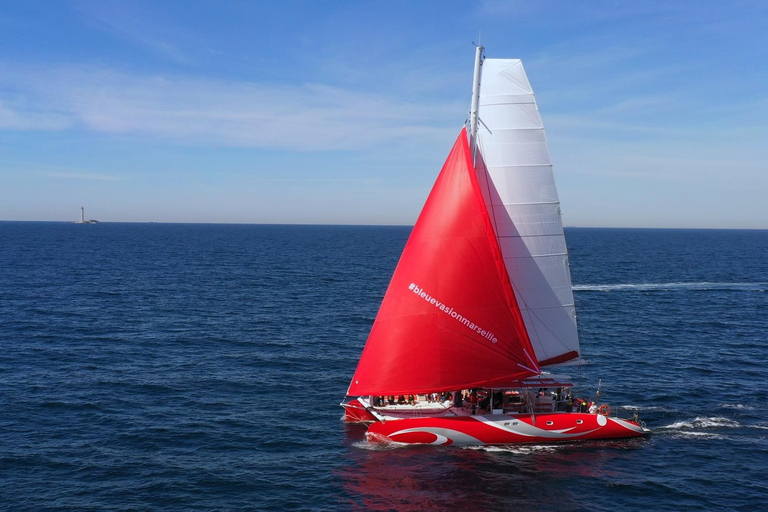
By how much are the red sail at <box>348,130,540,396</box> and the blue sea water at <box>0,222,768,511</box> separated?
13.5 ft

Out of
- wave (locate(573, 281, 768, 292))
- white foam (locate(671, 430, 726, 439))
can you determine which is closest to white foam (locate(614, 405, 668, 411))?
white foam (locate(671, 430, 726, 439))

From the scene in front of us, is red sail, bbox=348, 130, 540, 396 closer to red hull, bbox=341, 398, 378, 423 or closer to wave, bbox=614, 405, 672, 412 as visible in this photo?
red hull, bbox=341, 398, 378, 423

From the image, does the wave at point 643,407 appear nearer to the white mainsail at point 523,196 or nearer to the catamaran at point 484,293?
the catamaran at point 484,293

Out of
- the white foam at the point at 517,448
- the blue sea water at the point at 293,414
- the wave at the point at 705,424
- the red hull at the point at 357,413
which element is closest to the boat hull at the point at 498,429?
the white foam at the point at 517,448

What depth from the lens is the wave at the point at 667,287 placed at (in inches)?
3344

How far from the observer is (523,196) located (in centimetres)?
3106

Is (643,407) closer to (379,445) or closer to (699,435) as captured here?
(699,435)

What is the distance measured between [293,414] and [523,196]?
60.6 ft

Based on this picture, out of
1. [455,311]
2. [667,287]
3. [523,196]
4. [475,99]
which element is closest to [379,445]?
[455,311]

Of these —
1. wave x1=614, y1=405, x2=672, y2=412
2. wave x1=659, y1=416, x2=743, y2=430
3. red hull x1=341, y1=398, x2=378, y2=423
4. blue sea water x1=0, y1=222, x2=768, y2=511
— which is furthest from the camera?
wave x1=614, y1=405, x2=672, y2=412

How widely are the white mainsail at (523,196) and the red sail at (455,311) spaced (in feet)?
5.60

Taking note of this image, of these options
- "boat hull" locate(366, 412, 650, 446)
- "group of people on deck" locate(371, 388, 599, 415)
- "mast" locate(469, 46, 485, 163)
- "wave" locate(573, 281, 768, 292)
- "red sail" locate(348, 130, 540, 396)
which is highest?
"mast" locate(469, 46, 485, 163)

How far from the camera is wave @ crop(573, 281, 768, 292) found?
279 ft

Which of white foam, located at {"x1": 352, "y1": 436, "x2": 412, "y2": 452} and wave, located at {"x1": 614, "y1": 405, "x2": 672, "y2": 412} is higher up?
wave, located at {"x1": 614, "y1": 405, "x2": 672, "y2": 412}
